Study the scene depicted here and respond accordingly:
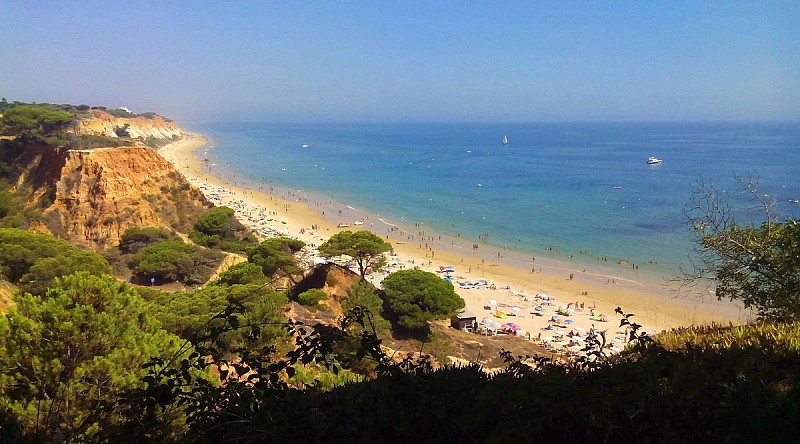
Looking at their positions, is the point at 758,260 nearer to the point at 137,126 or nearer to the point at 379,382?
the point at 379,382

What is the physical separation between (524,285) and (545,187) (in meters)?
33.6

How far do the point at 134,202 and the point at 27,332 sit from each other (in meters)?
22.3

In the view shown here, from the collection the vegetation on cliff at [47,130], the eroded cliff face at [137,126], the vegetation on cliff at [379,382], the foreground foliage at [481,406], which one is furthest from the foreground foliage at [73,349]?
the eroded cliff face at [137,126]

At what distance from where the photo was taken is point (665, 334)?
5691 mm

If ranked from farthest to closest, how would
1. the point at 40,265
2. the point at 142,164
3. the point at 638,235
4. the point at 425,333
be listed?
1. the point at 638,235
2. the point at 142,164
3. the point at 425,333
4. the point at 40,265

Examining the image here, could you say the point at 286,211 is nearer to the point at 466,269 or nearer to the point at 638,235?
the point at 466,269

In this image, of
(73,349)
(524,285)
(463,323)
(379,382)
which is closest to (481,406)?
(379,382)

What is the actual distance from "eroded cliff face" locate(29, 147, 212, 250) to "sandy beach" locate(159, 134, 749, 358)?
901 centimetres

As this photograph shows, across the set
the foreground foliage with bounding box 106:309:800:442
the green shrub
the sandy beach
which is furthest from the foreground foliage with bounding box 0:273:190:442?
the sandy beach

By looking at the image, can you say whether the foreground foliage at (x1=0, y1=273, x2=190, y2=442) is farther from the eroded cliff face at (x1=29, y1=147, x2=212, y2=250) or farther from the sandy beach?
the eroded cliff face at (x1=29, y1=147, x2=212, y2=250)

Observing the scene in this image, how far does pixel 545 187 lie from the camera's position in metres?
59.2

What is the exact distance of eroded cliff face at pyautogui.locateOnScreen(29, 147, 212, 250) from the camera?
2361 cm

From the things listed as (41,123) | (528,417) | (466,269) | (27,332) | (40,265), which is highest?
(41,123)

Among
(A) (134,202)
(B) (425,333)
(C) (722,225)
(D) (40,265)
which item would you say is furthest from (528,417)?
(A) (134,202)
